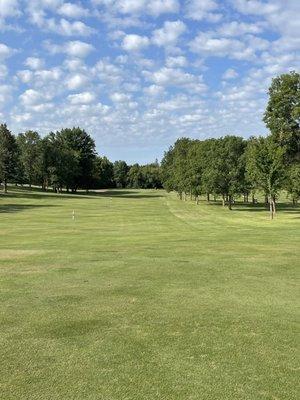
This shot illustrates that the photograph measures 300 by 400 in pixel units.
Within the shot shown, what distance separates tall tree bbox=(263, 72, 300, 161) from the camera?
6222cm

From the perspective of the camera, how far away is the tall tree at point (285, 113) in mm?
62219

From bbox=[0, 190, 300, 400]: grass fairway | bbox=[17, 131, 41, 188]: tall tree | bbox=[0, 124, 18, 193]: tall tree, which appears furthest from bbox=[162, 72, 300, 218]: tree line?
bbox=[17, 131, 41, 188]: tall tree

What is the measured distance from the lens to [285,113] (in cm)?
6325

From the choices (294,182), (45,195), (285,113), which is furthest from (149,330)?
(45,195)

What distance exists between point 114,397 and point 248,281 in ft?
24.8

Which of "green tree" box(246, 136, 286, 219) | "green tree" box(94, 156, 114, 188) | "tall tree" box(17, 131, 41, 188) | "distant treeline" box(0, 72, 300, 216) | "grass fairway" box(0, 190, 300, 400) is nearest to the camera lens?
"grass fairway" box(0, 190, 300, 400)

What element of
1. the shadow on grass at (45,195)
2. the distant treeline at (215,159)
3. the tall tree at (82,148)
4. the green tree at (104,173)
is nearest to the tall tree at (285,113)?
the distant treeline at (215,159)

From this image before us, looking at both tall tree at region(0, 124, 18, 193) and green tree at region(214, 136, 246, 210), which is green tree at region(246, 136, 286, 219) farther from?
tall tree at region(0, 124, 18, 193)

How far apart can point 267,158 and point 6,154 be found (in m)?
63.8

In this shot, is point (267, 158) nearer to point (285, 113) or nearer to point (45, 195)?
point (285, 113)

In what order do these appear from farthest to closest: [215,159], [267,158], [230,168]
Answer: [215,159] → [230,168] → [267,158]

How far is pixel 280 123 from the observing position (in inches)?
2505

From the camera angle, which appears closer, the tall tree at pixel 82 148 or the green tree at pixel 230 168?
the green tree at pixel 230 168

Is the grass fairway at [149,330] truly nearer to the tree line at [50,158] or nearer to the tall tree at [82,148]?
the tree line at [50,158]
